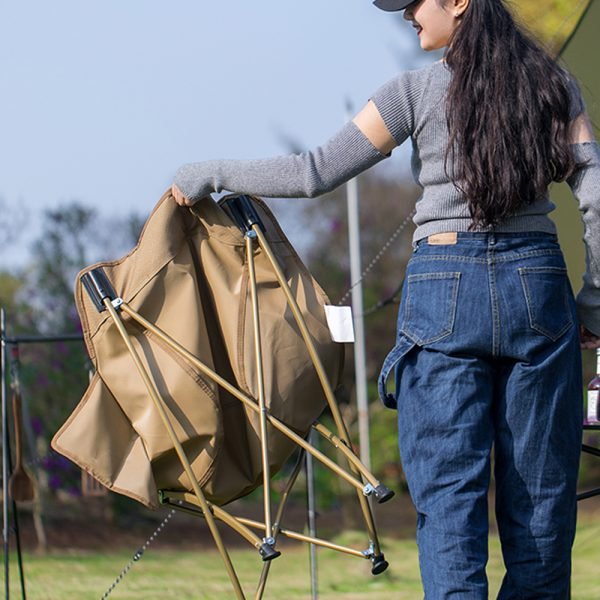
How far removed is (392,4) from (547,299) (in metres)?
0.64

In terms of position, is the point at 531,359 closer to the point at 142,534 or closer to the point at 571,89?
the point at 571,89

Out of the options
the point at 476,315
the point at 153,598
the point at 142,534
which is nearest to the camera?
the point at 476,315

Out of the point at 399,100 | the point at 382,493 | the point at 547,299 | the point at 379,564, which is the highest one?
the point at 399,100

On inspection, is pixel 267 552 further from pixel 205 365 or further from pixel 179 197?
pixel 179 197

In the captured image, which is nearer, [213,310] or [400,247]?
[213,310]

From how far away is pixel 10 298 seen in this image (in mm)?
7617

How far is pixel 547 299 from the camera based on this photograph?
212cm

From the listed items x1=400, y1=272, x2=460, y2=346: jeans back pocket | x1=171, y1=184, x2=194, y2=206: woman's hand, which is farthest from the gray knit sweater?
x1=171, y1=184, x2=194, y2=206: woman's hand

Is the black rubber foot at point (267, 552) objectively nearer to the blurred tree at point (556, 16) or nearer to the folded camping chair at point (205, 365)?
the folded camping chair at point (205, 365)

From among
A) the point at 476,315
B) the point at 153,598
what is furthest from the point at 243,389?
the point at 153,598

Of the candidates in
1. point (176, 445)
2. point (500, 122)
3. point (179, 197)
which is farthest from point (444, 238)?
point (176, 445)

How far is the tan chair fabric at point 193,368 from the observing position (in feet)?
8.13

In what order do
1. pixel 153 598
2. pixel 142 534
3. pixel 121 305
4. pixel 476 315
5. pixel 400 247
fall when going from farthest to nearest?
pixel 400 247
pixel 142 534
pixel 153 598
pixel 121 305
pixel 476 315

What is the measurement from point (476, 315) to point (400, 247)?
6906 millimetres
